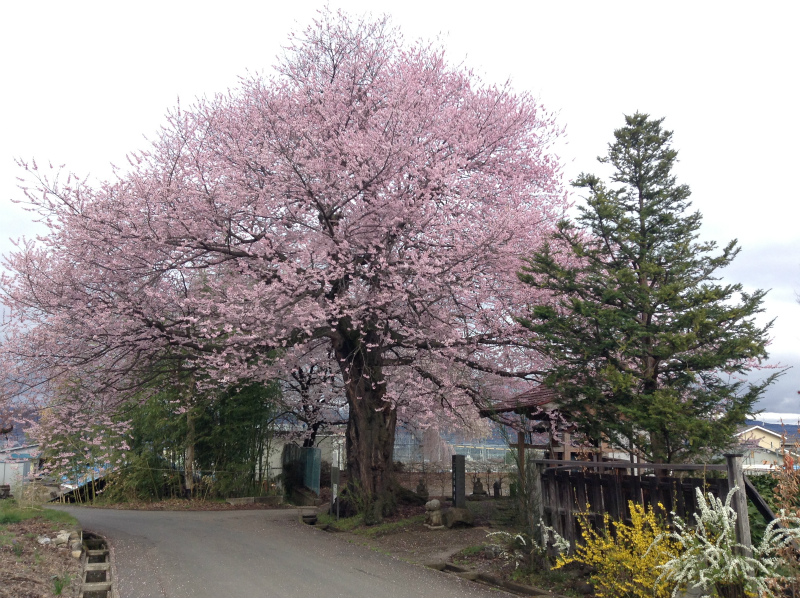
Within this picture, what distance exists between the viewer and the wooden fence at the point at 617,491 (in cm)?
651

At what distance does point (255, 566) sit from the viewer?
9914mm

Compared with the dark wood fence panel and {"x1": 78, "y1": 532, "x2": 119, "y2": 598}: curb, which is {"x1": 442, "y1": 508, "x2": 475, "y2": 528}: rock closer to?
the dark wood fence panel

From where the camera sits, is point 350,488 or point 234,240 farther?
point 350,488

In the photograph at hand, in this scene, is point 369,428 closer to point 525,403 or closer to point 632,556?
point 525,403

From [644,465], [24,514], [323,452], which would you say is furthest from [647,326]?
[323,452]

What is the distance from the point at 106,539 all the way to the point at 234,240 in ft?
22.1

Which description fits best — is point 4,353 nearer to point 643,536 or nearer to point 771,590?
point 643,536

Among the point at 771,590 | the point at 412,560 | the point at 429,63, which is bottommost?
the point at 412,560

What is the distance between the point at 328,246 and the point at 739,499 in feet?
28.2

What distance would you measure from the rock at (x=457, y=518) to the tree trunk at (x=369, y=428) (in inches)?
74.0

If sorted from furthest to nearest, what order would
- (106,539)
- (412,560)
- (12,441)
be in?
(12,441)
(106,539)
(412,560)

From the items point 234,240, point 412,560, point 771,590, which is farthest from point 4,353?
point 771,590

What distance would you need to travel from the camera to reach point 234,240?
13.9 m

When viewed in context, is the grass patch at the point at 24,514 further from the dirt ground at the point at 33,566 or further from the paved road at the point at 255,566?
the paved road at the point at 255,566
